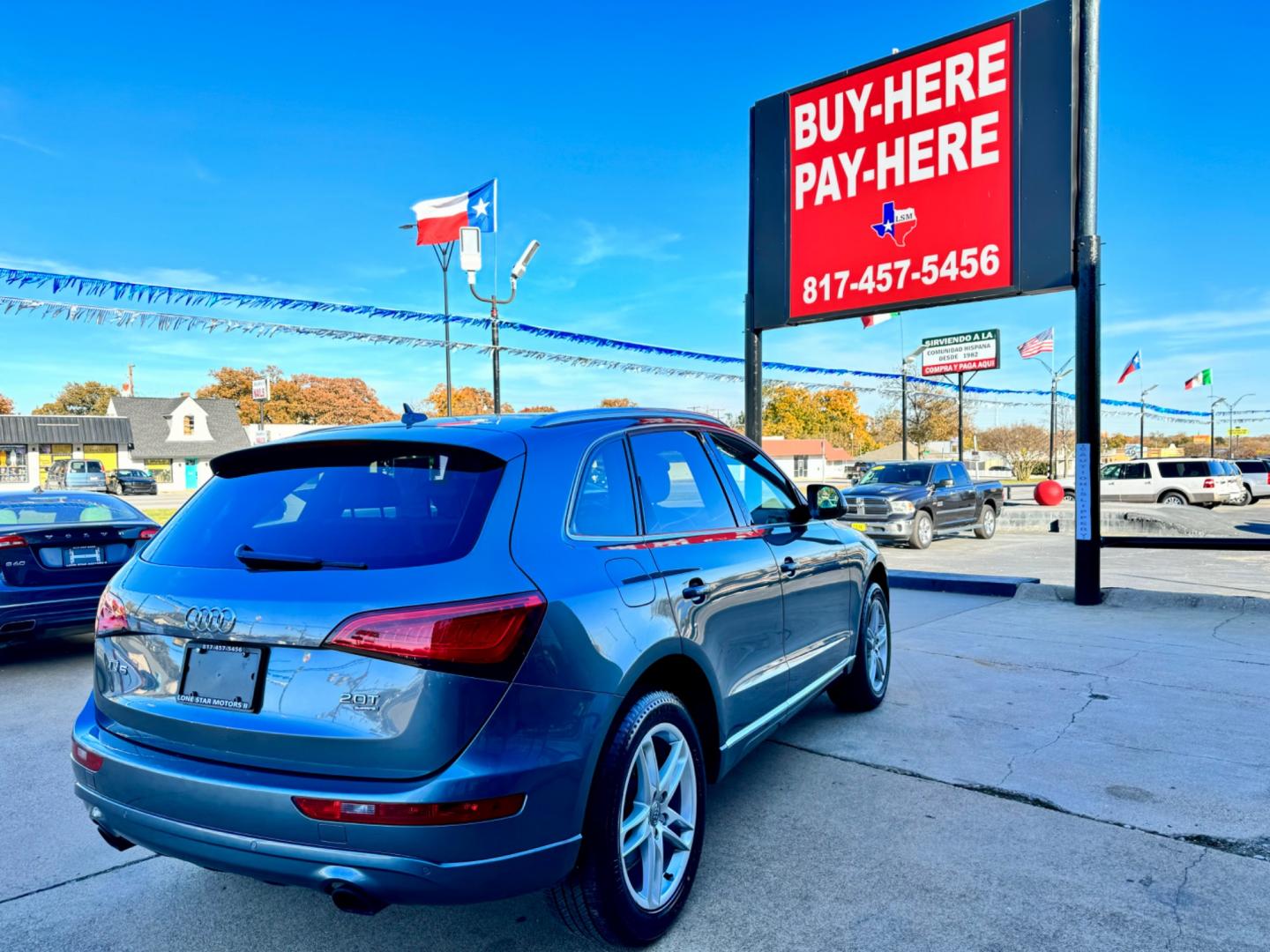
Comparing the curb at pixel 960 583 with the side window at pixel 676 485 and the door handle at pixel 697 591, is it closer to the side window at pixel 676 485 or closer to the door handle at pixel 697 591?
the side window at pixel 676 485

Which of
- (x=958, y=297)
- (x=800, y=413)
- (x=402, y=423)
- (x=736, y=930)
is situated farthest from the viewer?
(x=800, y=413)

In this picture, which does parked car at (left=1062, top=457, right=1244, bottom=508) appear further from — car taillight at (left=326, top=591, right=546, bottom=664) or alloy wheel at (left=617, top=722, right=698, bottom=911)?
car taillight at (left=326, top=591, right=546, bottom=664)

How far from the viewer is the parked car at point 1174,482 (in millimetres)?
27016

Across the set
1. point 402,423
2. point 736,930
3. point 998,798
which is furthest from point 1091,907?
point 402,423

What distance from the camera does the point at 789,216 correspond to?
11148mm

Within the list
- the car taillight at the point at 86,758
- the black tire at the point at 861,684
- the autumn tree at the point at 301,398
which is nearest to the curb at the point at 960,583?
the black tire at the point at 861,684

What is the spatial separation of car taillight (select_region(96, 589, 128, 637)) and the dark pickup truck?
15.0 metres

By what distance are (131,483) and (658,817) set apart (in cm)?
4834

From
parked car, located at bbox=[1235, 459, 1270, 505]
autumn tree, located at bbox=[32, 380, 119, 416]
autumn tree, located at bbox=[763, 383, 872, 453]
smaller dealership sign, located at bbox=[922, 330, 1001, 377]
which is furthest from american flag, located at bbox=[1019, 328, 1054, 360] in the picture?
autumn tree, located at bbox=[32, 380, 119, 416]

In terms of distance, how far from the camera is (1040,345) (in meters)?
37.3

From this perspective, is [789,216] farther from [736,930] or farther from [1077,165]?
[736,930]

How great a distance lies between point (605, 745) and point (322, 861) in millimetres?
816

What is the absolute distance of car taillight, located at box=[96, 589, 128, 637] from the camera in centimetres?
267

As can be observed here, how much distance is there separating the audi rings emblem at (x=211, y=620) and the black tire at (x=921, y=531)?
52.5 ft
